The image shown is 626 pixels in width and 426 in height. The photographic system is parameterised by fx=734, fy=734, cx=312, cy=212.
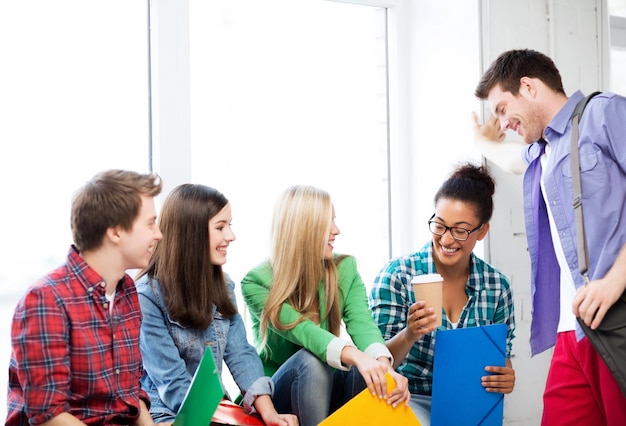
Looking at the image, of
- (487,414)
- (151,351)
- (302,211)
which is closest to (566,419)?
(487,414)

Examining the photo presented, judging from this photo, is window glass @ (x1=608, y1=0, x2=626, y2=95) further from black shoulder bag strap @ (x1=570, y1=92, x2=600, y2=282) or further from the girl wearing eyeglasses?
black shoulder bag strap @ (x1=570, y1=92, x2=600, y2=282)

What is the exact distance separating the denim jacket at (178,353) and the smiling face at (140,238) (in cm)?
29

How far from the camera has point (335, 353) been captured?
2.06 metres

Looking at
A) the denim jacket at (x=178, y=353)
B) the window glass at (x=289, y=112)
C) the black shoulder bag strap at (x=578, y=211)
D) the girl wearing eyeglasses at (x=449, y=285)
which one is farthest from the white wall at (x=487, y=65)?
the denim jacket at (x=178, y=353)

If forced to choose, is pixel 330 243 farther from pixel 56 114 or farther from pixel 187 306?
pixel 56 114

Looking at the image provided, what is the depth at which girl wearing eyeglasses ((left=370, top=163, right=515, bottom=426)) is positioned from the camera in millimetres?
2359

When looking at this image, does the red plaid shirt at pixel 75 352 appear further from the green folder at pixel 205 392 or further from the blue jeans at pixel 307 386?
the blue jeans at pixel 307 386

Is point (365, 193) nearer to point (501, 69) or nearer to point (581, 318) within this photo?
point (501, 69)

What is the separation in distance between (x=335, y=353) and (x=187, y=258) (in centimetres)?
49

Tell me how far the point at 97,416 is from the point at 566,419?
4.21ft

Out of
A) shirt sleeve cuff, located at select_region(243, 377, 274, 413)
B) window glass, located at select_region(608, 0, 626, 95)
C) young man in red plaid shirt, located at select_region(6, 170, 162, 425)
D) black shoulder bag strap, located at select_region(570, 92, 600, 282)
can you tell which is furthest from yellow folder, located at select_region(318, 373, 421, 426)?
window glass, located at select_region(608, 0, 626, 95)

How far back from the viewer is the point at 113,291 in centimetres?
172

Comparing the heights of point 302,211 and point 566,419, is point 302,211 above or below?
above

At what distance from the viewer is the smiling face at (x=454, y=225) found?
2.35 metres
